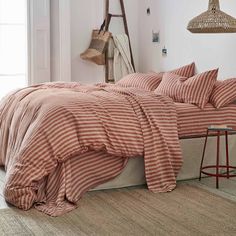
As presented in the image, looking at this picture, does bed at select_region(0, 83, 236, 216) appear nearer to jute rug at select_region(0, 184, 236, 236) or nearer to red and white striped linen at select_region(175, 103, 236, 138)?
red and white striped linen at select_region(175, 103, 236, 138)

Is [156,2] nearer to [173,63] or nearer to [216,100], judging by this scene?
[173,63]

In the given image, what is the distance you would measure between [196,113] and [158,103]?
0.38m

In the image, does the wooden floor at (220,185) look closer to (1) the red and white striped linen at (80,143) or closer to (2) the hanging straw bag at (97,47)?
(1) the red and white striped linen at (80,143)

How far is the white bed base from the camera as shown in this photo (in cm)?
433

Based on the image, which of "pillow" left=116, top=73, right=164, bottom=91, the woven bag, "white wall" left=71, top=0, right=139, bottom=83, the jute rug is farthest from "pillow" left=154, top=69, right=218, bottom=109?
"white wall" left=71, top=0, right=139, bottom=83

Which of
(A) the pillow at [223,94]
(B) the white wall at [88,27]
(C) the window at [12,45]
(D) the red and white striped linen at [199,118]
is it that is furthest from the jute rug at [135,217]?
(C) the window at [12,45]

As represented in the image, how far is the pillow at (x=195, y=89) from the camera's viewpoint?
4.75m

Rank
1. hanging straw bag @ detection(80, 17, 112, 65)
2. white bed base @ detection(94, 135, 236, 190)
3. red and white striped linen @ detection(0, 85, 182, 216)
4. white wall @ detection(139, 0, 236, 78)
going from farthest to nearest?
hanging straw bag @ detection(80, 17, 112, 65), white wall @ detection(139, 0, 236, 78), white bed base @ detection(94, 135, 236, 190), red and white striped linen @ detection(0, 85, 182, 216)

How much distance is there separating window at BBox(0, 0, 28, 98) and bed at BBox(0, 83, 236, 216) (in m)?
2.30

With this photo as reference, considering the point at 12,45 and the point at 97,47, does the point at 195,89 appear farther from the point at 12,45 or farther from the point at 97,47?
the point at 12,45

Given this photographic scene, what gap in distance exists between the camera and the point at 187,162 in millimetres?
4637

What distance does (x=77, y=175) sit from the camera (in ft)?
13.2

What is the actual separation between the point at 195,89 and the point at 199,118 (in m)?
0.30

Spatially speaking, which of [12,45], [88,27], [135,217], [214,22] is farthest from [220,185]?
[12,45]
